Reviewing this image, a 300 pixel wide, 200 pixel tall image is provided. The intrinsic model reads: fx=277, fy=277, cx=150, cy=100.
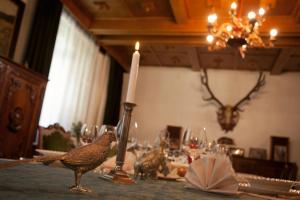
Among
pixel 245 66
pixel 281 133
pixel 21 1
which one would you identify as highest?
pixel 245 66

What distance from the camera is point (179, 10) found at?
14.6 feet

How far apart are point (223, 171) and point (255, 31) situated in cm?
302

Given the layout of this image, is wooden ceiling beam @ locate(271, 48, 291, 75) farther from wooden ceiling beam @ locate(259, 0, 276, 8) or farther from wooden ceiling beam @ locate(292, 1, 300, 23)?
wooden ceiling beam @ locate(259, 0, 276, 8)

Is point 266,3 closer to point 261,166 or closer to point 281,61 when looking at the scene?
point 281,61

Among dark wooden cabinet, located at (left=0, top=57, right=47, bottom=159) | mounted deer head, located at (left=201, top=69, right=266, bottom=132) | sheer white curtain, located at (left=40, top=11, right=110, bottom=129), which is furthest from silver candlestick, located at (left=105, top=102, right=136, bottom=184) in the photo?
mounted deer head, located at (left=201, top=69, right=266, bottom=132)

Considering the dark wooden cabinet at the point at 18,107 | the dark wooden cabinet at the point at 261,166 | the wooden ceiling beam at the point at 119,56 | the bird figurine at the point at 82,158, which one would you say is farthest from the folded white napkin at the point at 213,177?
the wooden ceiling beam at the point at 119,56

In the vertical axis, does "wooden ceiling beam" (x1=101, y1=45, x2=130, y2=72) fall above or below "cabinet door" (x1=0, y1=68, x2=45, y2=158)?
above

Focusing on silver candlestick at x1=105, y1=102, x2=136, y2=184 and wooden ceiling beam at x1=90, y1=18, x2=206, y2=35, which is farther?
wooden ceiling beam at x1=90, y1=18, x2=206, y2=35

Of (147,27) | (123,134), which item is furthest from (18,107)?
(147,27)

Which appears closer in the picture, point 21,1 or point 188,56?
point 21,1

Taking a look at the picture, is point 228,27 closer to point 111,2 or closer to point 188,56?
point 111,2

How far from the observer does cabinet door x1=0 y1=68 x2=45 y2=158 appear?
2.80 m

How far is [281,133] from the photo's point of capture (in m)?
6.46

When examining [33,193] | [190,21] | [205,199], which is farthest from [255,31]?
[33,193]
